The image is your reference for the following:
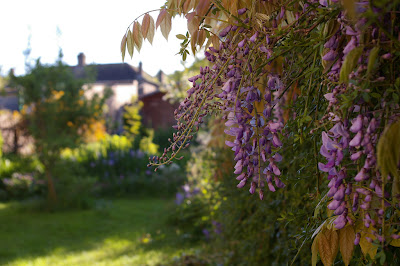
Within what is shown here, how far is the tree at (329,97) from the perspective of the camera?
2.61 ft

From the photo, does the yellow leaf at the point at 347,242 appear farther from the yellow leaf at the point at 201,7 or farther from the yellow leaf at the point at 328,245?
the yellow leaf at the point at 201,7

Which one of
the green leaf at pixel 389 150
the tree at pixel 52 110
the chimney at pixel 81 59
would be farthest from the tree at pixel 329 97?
the chimney at pixel 81 59

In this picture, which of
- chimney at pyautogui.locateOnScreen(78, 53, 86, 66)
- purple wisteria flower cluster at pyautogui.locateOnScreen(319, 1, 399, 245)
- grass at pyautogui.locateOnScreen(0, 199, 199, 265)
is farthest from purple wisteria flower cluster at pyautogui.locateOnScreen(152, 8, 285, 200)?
chimney at pyautogui.locateOnScreen(78, 53, 86, 66)

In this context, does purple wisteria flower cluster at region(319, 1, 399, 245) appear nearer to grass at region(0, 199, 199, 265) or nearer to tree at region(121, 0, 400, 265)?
tree at region(121, 0, 400, 265)

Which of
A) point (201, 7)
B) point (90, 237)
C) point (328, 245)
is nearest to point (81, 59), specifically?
point (90, 237)

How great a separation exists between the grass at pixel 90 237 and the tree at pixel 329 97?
179 inches

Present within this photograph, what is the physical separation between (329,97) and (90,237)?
6.55 m

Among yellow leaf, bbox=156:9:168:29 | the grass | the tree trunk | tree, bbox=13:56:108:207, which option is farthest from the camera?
the tree trunk

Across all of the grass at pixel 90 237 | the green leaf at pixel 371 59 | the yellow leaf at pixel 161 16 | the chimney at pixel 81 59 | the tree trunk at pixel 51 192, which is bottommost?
the grass at pixel 90 237

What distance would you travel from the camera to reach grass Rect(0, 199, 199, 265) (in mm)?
5699

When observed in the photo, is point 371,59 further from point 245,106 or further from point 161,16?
point 161,16

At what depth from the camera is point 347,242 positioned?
3.44ft

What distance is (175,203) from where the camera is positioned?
764 centimetres

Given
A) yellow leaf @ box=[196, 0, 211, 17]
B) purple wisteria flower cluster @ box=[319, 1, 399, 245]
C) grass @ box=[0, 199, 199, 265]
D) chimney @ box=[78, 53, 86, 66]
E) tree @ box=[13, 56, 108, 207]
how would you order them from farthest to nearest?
chimney @ box=[78, 53, 86, 66] → tree @ box=[13, 56, 108, 207] → grass @ box=[0, 199, 199, 265] → yellow leaf @ box=[196, 0, 211, 17] → purple wisteria flower cluster @ box=[319, 1, 399, 245]
